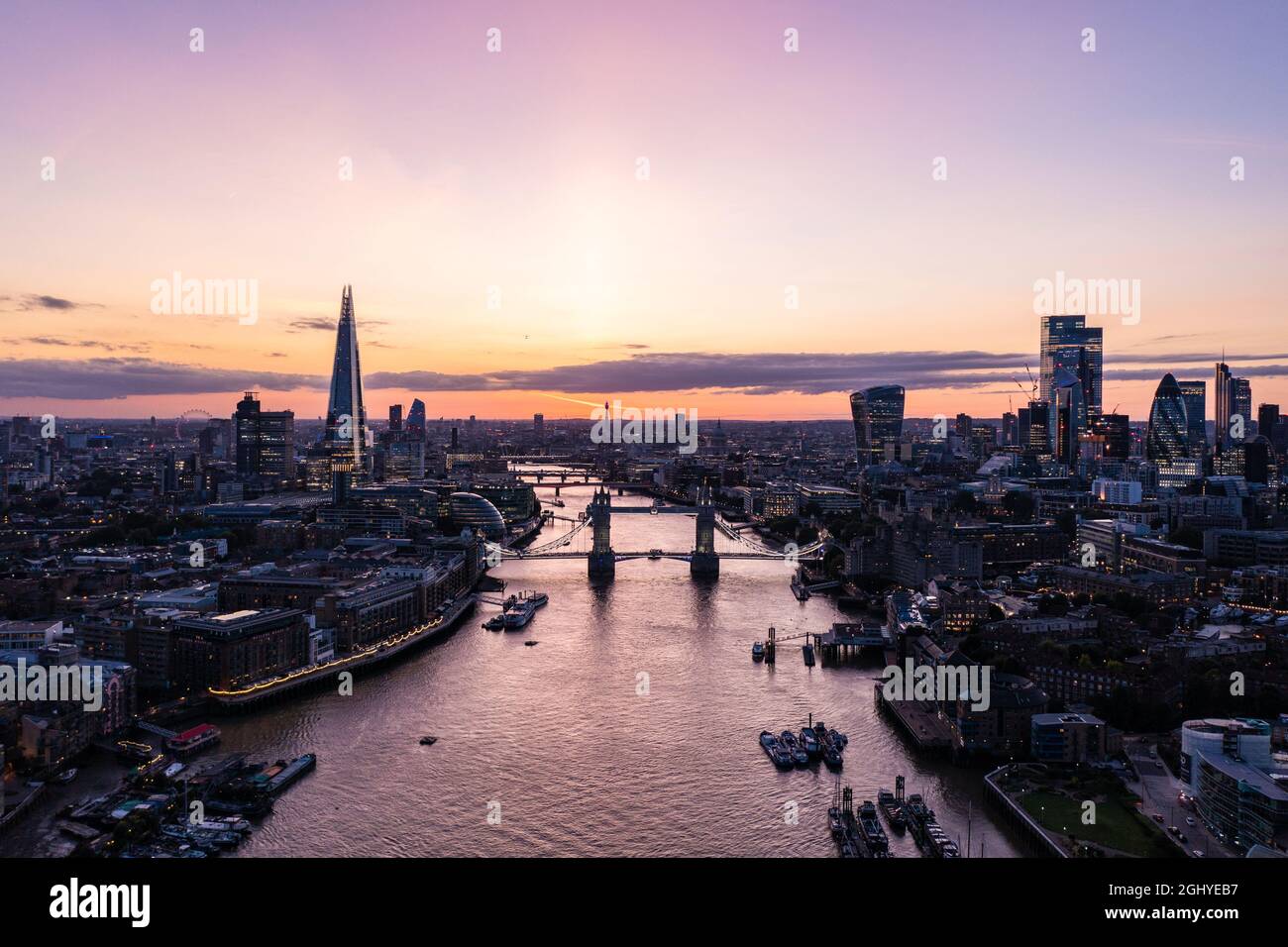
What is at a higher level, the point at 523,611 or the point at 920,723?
the point at 523,611

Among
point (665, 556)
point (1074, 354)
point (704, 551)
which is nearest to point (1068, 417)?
point (1074, 354)

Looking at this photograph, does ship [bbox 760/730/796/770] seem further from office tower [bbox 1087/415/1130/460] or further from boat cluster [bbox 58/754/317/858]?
office tower [bbox 1087/415/1130/460]

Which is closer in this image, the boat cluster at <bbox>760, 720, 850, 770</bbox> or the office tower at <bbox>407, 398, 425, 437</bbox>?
the boat cluster at <bbox>760, 720, 850, 770</bbox>

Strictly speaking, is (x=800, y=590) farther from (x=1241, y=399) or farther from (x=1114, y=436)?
(x=1241, y=399)

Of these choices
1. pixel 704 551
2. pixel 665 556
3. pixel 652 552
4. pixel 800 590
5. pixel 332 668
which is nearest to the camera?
pixel 332 668

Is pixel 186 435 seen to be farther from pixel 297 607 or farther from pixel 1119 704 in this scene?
pixel 1119 704

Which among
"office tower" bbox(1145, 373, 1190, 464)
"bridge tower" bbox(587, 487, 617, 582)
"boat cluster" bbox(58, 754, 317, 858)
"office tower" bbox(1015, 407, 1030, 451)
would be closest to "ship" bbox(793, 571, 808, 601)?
"bridge tower" bbox(587, 487, 617, 582)
